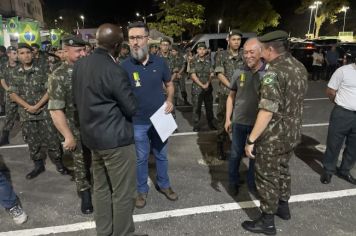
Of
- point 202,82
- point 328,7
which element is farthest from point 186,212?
point 328,7

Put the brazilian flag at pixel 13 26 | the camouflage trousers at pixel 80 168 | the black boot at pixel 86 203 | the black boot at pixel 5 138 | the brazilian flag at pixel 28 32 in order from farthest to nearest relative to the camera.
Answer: the brazilian flag at pixel 13 26 → the brazilian flag at pixel 28 32 → the black boot at pixel 5 138 → the black boot at pixel 86 203 → the camouflage trousers at pixel 80 168

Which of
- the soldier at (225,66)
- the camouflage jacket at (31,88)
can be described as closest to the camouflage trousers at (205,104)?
the soldier at (225,66)

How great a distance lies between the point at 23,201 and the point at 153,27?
75.7 feet

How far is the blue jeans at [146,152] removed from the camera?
12.6 ft

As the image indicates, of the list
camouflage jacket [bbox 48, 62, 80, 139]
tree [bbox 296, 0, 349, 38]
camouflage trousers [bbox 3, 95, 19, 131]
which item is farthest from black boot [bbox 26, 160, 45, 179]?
tree [bbox 296, 0, 349, 38]

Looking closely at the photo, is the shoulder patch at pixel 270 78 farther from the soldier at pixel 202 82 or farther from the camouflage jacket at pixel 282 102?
the soldier at pixel 202 82

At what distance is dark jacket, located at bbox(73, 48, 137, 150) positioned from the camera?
2590 millimetres

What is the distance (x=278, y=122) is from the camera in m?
3.12

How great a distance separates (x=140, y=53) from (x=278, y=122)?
163cm

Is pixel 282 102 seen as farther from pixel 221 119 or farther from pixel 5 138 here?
pixel 5 138

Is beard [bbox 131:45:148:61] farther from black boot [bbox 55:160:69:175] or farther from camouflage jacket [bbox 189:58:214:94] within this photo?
camouflage jacket [bbox 189:58:214:94]

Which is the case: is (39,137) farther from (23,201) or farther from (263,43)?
(263,43)

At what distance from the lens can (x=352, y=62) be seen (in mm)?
4211

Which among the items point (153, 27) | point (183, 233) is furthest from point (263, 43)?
point (153, 27)
